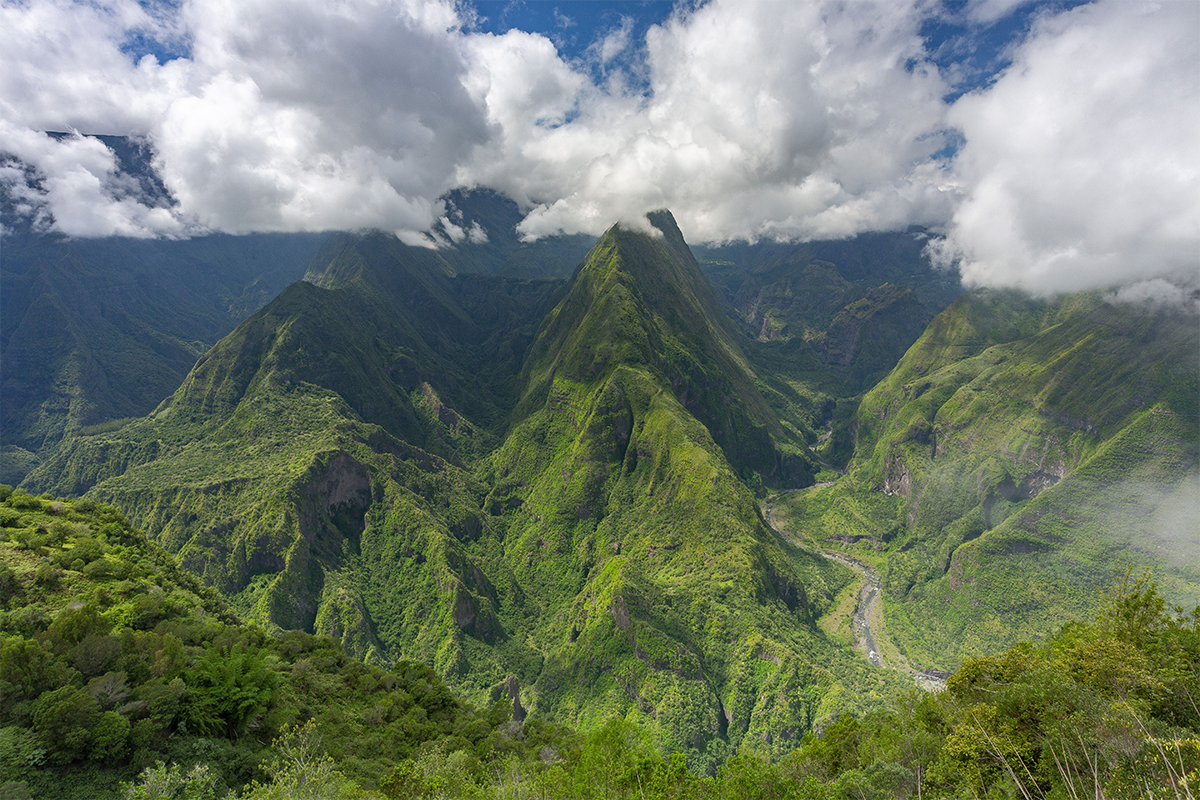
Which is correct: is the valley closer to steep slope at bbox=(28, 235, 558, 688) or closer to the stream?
steep slope at bbox=(28, 235, 558, 688)

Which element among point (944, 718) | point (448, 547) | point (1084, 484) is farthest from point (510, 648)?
point (1084, 484)

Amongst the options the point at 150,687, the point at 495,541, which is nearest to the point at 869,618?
the point at 495,541

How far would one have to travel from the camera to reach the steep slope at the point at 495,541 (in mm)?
113812

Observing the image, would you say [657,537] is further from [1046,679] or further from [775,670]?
[1046,679]

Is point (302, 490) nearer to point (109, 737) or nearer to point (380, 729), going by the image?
point (380, 729)

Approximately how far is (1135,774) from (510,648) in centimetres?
13667

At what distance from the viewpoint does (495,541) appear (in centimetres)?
17488

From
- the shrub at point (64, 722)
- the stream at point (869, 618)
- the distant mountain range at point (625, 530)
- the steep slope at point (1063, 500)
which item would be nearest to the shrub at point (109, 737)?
the shrub at point (64, 722)

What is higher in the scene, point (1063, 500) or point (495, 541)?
point (1063, 500)

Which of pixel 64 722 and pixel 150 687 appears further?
pixel 150 687

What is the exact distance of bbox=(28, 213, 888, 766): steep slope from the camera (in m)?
114

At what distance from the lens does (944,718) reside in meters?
36.9

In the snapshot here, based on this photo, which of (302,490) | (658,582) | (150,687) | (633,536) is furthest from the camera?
(633,536)

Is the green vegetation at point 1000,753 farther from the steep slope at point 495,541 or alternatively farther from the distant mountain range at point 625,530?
the steep slope at point 495,541
